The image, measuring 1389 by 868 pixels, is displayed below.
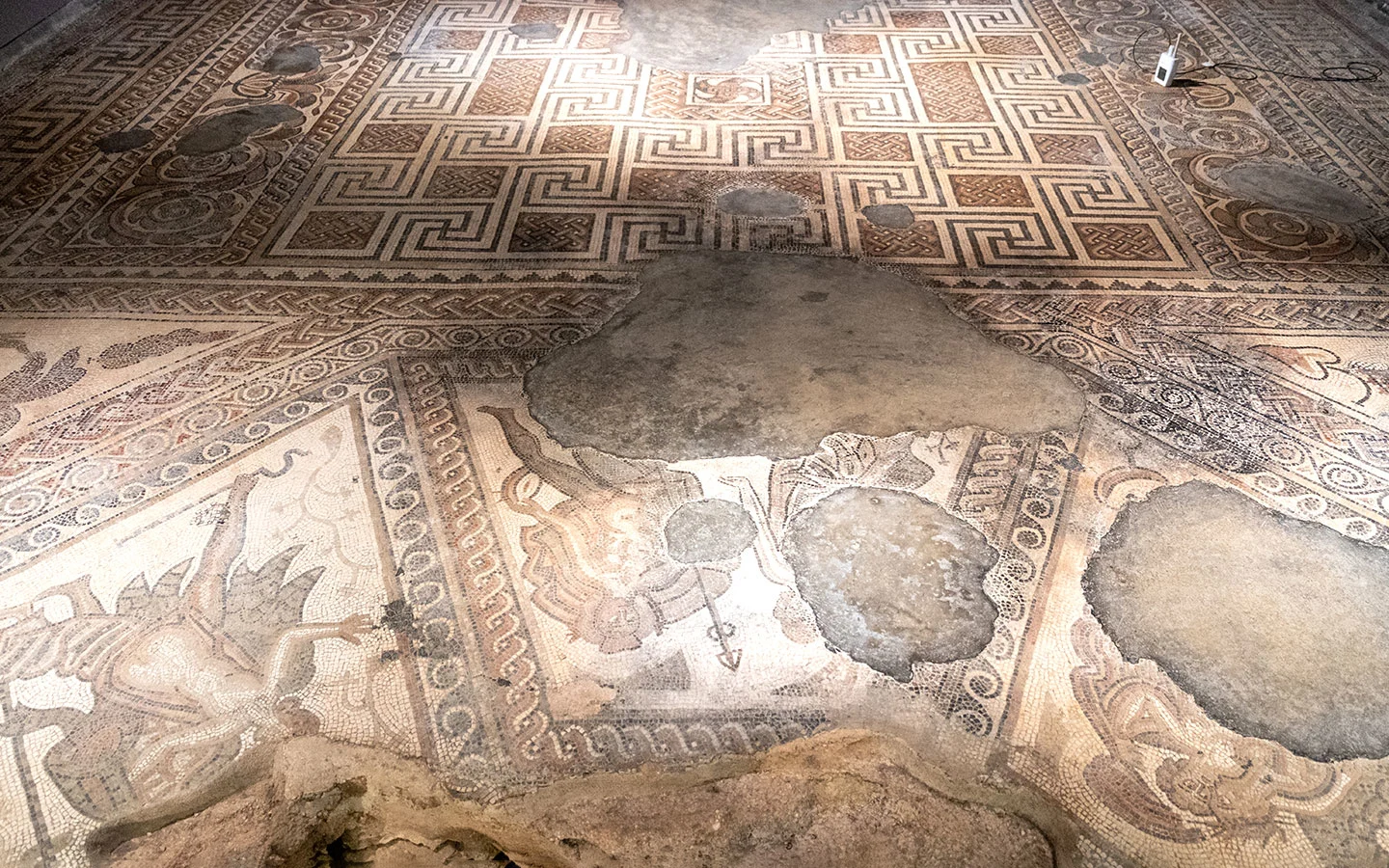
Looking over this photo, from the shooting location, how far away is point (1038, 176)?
3287 millimetres

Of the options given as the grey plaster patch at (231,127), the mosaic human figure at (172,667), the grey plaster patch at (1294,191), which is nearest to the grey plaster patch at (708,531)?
the mosaic human figure at (172,667)

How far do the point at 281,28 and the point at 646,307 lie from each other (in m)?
2.86

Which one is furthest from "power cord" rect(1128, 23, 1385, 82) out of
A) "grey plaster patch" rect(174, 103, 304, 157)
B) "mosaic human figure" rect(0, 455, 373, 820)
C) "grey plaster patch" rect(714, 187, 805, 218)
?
"mosaic human figure" rect(0, 455, 373, 820)

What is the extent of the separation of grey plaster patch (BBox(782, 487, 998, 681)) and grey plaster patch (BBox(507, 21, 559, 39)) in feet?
10.3

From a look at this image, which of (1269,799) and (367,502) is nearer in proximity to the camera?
(1269,799)

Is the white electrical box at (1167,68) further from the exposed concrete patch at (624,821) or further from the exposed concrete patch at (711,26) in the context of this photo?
the exposed concrete patch at (624,821)

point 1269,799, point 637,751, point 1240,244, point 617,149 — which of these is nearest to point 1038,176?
point 1240,244

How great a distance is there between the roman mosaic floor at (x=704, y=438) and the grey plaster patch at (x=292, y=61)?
0.16ft

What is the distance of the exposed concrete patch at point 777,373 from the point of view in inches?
87.0

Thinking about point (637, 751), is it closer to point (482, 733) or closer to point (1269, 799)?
point (482, 733)

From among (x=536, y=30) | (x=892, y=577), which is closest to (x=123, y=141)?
(x=536, y=30)

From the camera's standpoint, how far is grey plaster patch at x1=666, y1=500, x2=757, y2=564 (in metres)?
1.93

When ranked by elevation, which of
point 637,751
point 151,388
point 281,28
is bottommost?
point 637,751

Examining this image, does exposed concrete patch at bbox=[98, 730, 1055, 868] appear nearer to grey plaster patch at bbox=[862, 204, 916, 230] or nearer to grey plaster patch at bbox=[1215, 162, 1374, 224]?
grey plaster patch at bbox=[862, 204, 916, 230]
